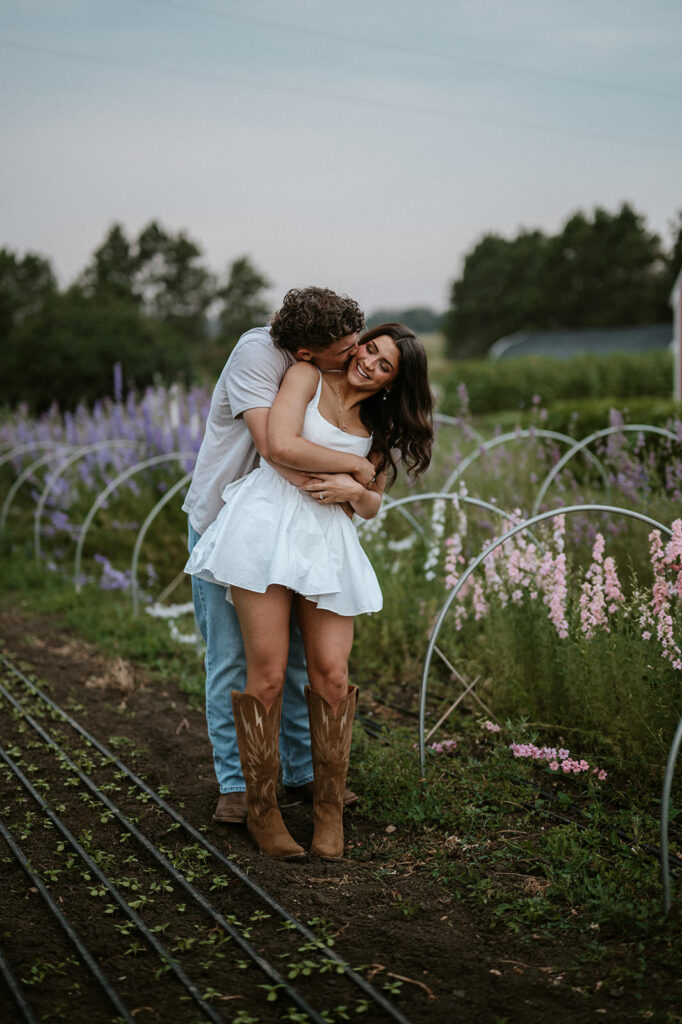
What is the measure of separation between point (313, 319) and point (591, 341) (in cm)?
4444

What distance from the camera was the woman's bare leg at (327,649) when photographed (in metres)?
2.86

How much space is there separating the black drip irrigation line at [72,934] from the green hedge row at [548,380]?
22617 mm

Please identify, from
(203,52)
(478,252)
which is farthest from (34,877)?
(478,252)

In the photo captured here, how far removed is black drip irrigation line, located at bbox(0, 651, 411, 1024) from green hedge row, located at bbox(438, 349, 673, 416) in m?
21.6

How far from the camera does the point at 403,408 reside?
286cm

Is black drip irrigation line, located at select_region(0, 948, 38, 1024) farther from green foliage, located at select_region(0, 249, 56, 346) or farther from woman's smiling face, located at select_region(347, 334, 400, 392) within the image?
green foliage, located at select_region(0, 249, 56, 346)

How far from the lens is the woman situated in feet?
8.95

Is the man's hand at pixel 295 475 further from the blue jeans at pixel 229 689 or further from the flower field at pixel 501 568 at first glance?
the flower field at pixel 501 568

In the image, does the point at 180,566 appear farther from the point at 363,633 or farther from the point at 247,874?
the point at 247,874

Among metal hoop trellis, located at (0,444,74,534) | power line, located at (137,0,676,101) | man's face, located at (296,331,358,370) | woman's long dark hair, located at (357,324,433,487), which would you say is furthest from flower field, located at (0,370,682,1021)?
power line, located at (137,0,676,101)

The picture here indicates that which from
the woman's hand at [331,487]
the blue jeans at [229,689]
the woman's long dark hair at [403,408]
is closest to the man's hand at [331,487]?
the woman's hand at [331,487]

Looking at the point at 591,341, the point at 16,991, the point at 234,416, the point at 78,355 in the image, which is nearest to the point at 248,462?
the point at 234,416

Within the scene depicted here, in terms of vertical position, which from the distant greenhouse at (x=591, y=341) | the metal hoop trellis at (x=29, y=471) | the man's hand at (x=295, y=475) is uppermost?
the distant greenhouse at (x=591, y=341)

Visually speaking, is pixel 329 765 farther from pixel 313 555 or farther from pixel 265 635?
pixel 313 555
